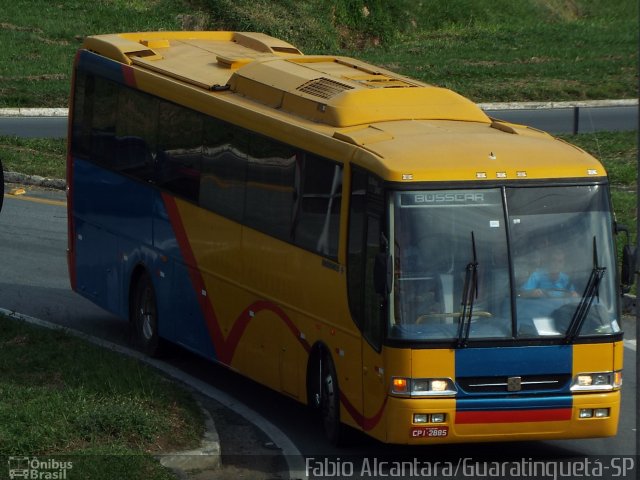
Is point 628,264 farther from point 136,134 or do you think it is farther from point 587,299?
point 136,134

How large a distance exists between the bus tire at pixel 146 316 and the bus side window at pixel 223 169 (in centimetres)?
176

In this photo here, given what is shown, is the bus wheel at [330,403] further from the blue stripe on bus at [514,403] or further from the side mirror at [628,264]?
the side mirror at [628,264]

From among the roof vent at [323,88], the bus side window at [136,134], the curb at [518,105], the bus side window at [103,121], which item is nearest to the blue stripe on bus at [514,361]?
the roof vent at [323,88]

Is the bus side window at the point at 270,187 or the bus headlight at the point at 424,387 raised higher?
the bus side window at the point at 270,187

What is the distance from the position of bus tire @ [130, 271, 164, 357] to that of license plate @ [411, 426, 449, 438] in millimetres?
4995

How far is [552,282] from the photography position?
10.6 metres

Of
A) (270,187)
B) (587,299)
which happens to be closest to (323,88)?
(270,187)

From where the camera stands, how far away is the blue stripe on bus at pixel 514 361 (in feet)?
33.9

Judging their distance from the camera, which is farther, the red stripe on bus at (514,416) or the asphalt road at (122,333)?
the asphalt road at (122,333)

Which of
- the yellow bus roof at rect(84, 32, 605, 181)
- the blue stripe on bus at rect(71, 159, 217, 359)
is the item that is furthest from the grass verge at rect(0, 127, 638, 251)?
the yellow bus roof at rect(84, 32, 605, 181)

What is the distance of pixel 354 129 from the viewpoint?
38.1ft

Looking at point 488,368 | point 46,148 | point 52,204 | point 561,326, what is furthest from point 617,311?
point 46,148

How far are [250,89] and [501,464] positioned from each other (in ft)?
14.5

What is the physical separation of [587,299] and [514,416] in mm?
1058
